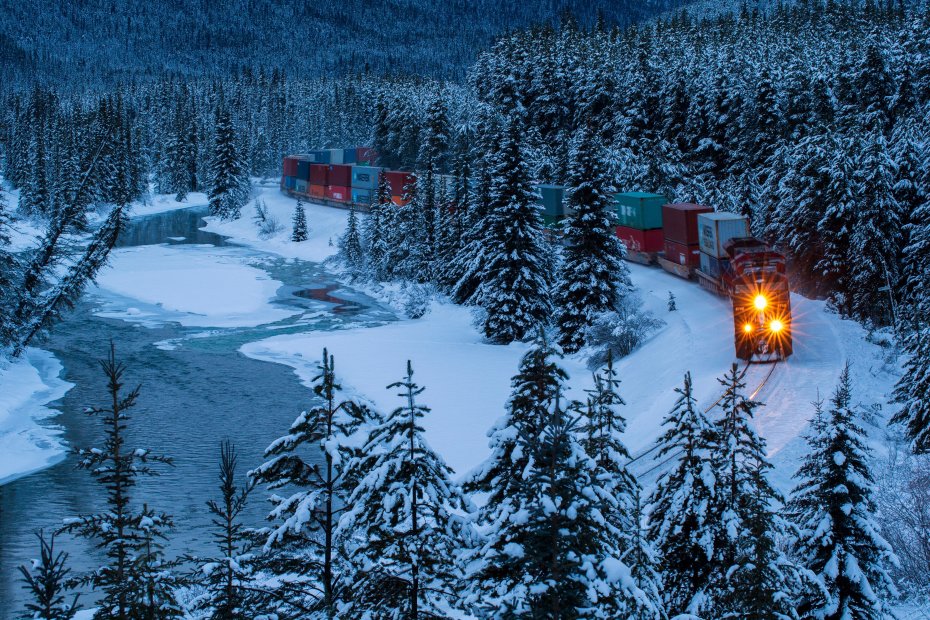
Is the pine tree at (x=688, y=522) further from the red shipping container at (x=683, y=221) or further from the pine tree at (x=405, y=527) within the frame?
the red shipping container at (x=683, y=221)

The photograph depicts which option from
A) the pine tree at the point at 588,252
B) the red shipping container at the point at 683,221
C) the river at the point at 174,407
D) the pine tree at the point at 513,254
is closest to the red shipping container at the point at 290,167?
the river at the point at 174,407

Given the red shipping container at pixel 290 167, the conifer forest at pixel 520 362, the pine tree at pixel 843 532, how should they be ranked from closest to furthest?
the conifer forest at pixel 520 362 < the pine tree at pixel 843 532 < the red shipping container at pixel 290 167

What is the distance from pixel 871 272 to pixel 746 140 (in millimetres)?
29510

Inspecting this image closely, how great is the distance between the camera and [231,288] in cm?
6006

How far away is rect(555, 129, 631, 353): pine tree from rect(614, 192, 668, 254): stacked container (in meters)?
9.48

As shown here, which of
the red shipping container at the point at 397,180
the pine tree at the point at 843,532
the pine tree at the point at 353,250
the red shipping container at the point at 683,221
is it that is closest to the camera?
the pine tree at the point at 843,532

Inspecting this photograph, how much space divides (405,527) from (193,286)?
54654mm

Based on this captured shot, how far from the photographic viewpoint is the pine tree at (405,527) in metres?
9.13

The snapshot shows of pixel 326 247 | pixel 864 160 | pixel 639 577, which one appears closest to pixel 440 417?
pixel 864 160

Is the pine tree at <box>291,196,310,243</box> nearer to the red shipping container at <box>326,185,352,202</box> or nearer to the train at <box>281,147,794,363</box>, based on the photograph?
the red shipping container at <box>326,185,352,202</box>

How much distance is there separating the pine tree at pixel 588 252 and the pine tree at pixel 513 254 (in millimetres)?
2464

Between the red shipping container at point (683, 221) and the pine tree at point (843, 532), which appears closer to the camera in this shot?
the pine tree at point (843, 532)

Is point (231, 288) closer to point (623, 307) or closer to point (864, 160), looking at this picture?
point (623, 307)

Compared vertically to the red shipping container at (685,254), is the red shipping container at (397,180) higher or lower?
higher
